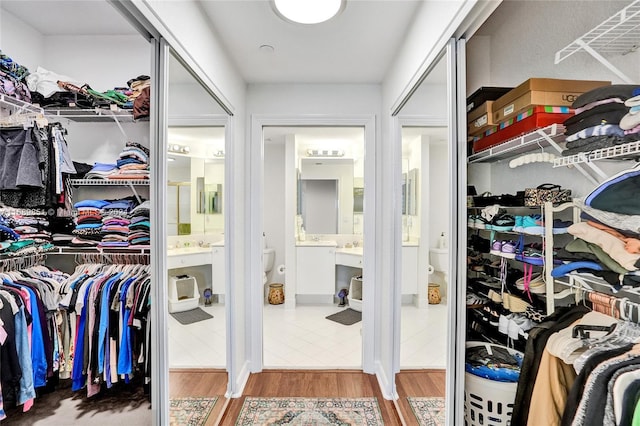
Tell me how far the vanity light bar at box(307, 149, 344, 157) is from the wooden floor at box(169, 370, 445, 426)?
2.96 meters

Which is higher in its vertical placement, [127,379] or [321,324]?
[127,379]

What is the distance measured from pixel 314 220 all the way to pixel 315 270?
79 cm

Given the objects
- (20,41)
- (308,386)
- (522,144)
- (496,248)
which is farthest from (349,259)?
(20,41)

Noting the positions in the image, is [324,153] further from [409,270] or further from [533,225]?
Result: [533,225]

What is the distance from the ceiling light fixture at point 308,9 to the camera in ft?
5.19

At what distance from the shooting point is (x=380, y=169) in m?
2.61

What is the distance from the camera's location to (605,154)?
0.81 metres

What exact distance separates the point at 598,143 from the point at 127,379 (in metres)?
2.13

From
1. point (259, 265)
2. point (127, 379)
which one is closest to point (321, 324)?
point (259, 265)

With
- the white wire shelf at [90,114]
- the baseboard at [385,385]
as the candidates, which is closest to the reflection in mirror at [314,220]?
the baseboard at [385,385]

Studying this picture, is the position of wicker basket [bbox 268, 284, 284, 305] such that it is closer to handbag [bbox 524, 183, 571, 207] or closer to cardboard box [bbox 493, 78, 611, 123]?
handbag [bbox 524, 183, 571, 207]

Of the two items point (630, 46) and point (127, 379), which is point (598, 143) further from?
point (127, 379)

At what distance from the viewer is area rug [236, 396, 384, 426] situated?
2.07 m

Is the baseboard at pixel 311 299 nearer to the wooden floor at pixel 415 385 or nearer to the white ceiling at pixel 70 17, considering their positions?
the wooden floor at pixel 415 385
